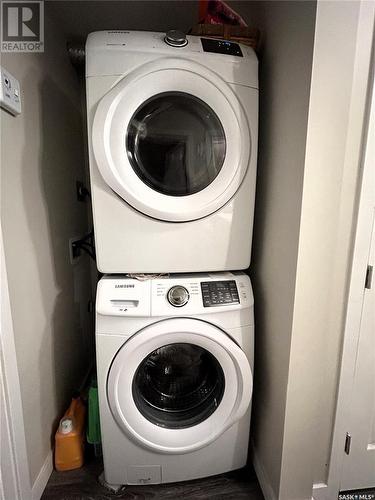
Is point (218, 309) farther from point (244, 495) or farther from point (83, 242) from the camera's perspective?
point (83, 242)

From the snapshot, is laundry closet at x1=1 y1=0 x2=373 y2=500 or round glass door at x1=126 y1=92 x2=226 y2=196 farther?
round glass door at x1=126 y1=92 x2=226 y2=196

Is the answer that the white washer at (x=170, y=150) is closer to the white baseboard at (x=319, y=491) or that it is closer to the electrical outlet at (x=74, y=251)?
the electrical outlet at (x=74, y=251)

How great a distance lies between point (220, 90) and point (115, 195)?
0.55m

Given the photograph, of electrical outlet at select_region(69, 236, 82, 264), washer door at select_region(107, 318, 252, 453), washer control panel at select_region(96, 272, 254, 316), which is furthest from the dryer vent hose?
washer door at select_region(107, 318, 252, 453)

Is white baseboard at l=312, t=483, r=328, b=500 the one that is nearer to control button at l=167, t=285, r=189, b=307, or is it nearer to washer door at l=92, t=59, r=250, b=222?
control button at l=167, t=285, r=189, b=307

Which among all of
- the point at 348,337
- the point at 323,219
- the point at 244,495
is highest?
the point at 323,219

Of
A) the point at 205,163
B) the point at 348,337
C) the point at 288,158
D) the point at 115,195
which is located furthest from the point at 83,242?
the point at 348,337

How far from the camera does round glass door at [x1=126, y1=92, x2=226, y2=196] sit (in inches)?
39.9

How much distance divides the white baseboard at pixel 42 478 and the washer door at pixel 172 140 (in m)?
1.17

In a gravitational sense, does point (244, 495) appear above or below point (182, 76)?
below

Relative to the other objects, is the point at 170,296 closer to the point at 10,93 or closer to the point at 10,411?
the point at 10,411

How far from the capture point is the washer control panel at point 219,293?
40.4 inches

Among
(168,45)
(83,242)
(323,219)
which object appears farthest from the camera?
(83,242)

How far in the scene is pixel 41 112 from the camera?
3.78 ft
